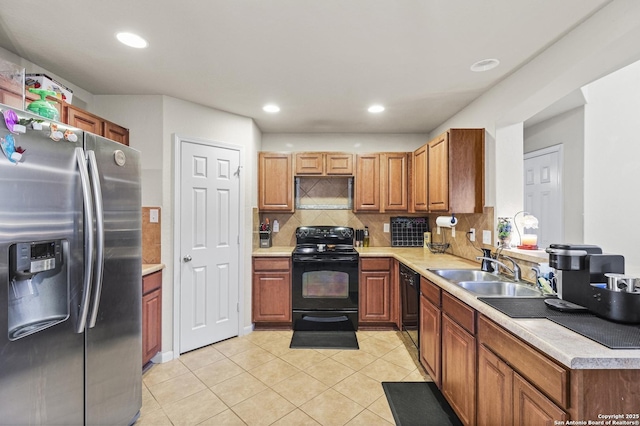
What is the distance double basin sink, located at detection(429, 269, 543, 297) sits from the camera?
6.20ft

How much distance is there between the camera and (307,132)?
3855 millimetres

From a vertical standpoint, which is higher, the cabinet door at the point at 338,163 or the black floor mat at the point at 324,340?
the cabinet door at the point at 338,163

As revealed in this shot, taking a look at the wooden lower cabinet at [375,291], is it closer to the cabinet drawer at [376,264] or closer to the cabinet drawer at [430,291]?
the cabinet drawer at [376,264]

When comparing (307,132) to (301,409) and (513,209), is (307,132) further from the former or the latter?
(301,409)

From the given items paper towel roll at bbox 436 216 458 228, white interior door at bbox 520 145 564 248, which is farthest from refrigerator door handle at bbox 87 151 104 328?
white interior door at bbox 520 145 564 248

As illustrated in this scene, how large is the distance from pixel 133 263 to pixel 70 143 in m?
0.79

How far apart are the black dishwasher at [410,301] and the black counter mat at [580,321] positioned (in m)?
1.00

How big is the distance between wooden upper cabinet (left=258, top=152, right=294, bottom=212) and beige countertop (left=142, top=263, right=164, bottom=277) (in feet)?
4.47

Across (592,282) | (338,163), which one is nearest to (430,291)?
(592,282)

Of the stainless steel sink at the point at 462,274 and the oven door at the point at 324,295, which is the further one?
the oven door at the point at 324,295

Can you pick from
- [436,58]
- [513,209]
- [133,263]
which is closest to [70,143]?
[133,263]

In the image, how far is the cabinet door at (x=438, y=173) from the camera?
2.62 metres

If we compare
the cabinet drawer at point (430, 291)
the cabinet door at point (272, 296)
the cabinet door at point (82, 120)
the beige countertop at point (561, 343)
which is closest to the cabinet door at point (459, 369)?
the cabinet drawer at point (430, 291)

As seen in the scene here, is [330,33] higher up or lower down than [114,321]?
higher up
